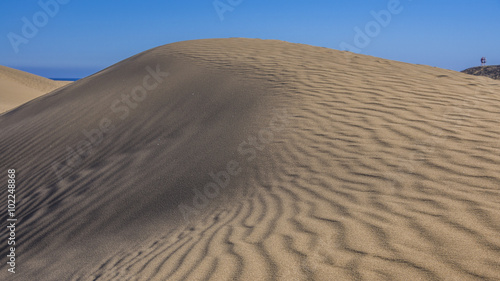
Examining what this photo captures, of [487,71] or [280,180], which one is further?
[487,71]

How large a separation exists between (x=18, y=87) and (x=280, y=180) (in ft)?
92.7

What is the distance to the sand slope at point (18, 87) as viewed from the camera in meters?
23.0

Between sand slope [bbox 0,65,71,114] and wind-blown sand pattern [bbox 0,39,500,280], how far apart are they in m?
17.0

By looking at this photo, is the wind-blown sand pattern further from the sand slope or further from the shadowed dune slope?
the sand slope

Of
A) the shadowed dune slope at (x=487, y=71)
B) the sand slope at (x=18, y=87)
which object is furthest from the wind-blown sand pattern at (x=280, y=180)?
the sand slope at (x=18, y=87)

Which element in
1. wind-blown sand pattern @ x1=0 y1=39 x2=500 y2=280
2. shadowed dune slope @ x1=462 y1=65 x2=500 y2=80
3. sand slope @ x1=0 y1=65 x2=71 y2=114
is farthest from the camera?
sand slope @ x1=0 y1=65 x2=71 y2=114

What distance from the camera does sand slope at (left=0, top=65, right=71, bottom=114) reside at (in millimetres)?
23000

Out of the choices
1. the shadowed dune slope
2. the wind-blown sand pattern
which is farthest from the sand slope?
the shadowed dune slope

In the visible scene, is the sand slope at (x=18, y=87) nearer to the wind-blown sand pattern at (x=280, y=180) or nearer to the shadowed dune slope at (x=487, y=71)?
the wind-blown sand pattern at (x=280, y=180)

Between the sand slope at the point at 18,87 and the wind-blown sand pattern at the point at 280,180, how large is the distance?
55.8 feet

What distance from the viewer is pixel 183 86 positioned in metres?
7.70

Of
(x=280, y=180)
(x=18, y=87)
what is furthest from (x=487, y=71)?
(x=18, y=87)

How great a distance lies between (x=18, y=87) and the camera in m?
27.2

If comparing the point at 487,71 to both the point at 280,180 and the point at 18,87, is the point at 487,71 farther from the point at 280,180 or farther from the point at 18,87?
the point at 18,87
